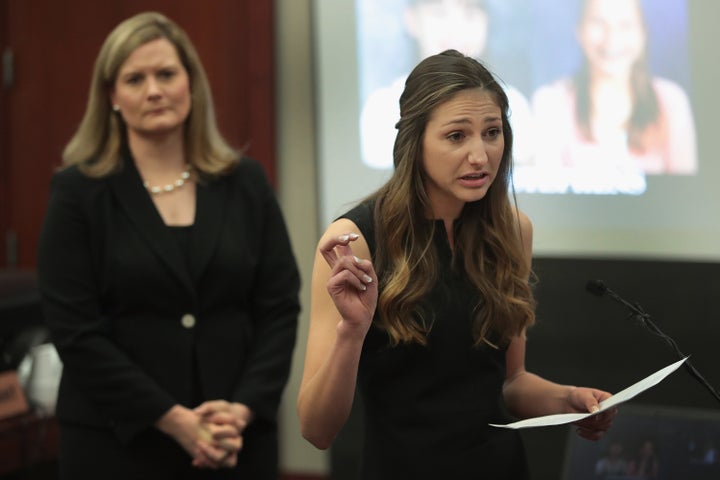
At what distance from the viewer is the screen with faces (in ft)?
11.2

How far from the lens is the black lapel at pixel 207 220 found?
7.27ft

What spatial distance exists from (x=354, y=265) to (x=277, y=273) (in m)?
1.00

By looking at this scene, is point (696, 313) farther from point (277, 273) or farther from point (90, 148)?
point (90, 148)

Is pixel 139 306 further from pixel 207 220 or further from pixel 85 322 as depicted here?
pixel 207 220

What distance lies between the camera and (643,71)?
3465 mm

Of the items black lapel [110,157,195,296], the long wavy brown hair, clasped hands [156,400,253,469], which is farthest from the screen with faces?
the long wavy brown hair

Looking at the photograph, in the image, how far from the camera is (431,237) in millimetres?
1580

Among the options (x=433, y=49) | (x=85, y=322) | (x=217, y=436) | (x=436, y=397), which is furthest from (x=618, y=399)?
(x=433, y=49)

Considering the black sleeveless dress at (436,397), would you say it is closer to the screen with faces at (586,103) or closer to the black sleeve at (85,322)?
the black sleeve at (85,322)

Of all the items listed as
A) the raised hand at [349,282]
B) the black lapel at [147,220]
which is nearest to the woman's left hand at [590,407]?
the raised hand at [349,282]

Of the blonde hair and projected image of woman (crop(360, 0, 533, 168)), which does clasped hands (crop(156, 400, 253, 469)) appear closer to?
the blonde hair

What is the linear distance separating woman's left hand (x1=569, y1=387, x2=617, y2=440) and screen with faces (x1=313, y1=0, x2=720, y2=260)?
1827 millimetres

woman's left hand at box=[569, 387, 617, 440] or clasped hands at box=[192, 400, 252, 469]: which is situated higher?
woman's left hand at box=[569, 387, 617, 440]

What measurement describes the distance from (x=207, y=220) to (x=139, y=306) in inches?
10.1
